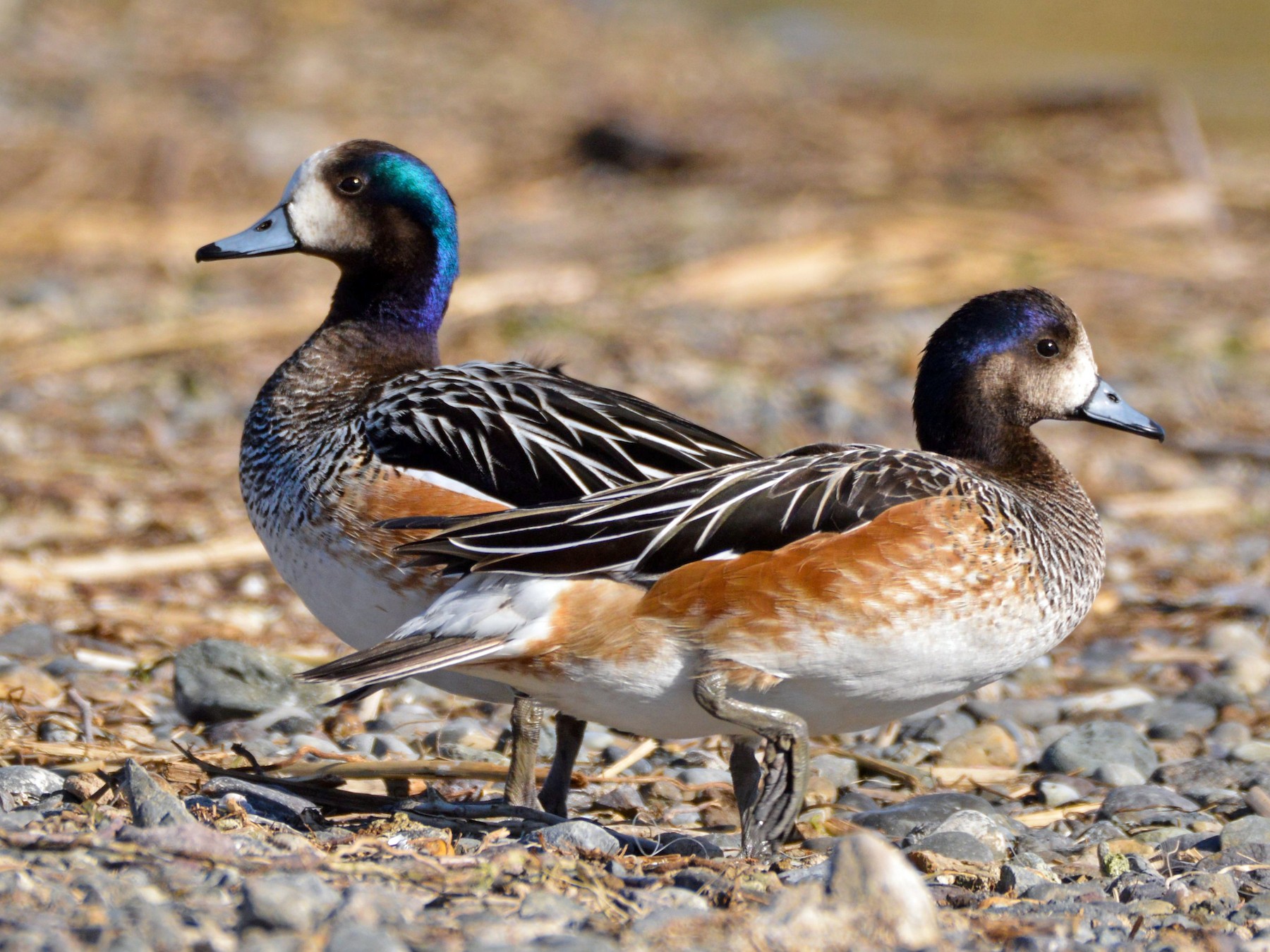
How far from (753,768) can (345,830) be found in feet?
3.07

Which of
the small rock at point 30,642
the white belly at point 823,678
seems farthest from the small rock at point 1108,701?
the small rock at point 30,642

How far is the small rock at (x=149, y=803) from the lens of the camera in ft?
9.55

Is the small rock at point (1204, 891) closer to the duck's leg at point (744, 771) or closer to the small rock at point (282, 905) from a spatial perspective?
the duck's leg at point (744, 771)

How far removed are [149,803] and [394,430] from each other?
1.14 metres

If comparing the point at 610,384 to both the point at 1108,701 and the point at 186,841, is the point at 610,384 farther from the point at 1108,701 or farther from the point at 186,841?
the point at 186,841

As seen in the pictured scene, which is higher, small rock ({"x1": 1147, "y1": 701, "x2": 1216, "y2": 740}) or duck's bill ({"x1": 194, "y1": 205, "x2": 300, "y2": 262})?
duck's bill ({"x1": 194, "y1": 205, "x2": 300, "y2": 262})

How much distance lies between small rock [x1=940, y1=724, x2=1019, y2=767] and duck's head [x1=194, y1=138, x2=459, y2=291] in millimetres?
1906

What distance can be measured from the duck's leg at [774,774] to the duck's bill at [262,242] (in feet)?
6.26

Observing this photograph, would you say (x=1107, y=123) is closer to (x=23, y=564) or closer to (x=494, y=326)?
(x=494, y=326)

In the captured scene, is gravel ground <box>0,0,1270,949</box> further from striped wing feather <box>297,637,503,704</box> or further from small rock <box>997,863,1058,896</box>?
striped wing feather <box>297,637,503,704</box>

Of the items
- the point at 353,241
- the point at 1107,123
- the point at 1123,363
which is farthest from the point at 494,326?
the point at 1107,123

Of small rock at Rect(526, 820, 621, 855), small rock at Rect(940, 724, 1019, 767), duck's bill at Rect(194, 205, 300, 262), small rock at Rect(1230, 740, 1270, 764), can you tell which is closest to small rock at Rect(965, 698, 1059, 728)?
small rock at Rect(940, 724, 1019, 767)

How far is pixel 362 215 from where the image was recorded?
14.4 ft

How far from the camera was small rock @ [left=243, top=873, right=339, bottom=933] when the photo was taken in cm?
239
